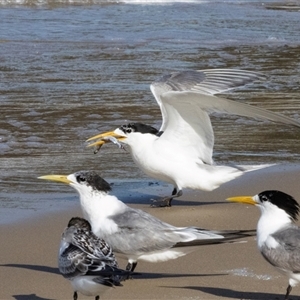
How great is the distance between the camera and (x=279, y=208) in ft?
16.8

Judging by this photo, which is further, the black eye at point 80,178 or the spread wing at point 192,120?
the spread wing at point 192,120

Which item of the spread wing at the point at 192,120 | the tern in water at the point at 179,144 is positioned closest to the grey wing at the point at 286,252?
the spread wing at the point at 192,120

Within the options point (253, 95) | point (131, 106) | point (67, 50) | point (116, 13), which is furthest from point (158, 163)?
point (116, 13)

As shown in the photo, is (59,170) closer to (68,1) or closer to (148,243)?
(148,243)

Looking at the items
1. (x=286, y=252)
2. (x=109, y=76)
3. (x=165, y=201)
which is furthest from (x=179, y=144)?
(x=109, y=76)

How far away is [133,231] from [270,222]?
2.87ft

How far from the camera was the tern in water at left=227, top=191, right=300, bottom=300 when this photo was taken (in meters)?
4.82

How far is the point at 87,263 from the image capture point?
4.60m

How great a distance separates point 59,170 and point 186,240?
3066 millimetres

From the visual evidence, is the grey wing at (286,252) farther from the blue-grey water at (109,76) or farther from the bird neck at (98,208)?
the blue-grey water at (109,76)

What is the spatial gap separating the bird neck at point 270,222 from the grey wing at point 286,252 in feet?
0.20

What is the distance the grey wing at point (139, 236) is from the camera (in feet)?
17.3

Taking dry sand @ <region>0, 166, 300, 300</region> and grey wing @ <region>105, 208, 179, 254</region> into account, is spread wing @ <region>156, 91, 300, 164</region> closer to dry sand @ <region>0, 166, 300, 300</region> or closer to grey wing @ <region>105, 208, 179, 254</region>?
dry sand @ <region>0, 166, 300, 300</region>

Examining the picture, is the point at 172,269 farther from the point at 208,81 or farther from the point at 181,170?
the point at 208,81
